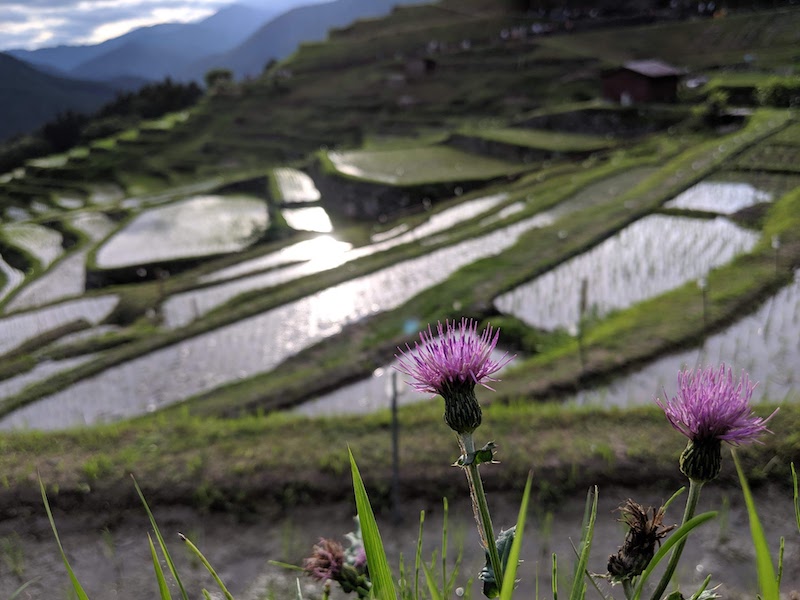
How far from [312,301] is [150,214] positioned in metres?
20.0

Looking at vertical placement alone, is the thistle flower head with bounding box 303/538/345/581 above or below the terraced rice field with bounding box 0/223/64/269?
above

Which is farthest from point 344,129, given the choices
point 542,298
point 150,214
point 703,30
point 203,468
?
point 203,468

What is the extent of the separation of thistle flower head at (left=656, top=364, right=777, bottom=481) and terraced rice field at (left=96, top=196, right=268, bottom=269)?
2362 cm

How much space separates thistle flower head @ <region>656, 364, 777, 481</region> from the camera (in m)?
1.37

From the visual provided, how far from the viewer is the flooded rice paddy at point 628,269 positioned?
11242 mm

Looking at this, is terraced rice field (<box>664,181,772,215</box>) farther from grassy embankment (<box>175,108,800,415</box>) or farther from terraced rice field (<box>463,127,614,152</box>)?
terraced rice field (<box>463,127,614,152</box>)

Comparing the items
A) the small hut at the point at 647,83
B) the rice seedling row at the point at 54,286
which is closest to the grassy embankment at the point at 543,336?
the rice seedling row at the point at 54,286

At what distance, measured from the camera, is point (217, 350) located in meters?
12.7

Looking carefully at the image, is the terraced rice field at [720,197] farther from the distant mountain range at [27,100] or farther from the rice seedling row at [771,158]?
the distant mountain range at [27,100]

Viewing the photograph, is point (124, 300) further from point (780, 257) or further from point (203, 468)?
point (780, 257)

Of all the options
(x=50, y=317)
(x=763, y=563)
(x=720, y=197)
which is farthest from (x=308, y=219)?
(x=763, y=563)

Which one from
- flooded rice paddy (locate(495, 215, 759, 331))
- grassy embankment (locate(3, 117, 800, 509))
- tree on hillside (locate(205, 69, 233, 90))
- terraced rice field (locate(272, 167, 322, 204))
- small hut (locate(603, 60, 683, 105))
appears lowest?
grassy embankment (locate(3, 117, 800, 509))

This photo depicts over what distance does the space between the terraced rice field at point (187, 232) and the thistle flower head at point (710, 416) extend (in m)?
23.6

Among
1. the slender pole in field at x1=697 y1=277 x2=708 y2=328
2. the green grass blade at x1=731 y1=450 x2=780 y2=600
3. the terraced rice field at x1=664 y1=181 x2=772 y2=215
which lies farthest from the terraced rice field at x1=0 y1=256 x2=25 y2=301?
the green grass blade at x1=731 y1=450 x2=780 y2=600
